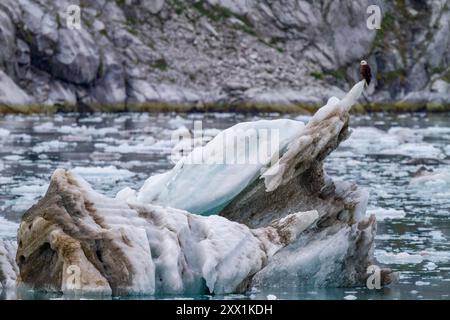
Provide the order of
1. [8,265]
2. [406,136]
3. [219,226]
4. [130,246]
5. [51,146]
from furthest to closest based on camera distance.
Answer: [406,136], [51,146], [8,265], [219,226], [130,246]

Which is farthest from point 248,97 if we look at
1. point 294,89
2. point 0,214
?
point 0,214

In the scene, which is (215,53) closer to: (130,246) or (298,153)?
(298,153)

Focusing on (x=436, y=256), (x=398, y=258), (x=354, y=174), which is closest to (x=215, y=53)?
(x=354, y=174)

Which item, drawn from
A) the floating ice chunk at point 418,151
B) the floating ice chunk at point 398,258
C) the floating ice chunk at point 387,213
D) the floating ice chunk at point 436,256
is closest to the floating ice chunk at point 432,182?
the floating ice chunk at point 387,213

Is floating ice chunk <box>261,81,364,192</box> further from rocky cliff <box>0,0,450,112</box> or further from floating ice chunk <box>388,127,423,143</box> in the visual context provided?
rocky cliff <box>0,0,450,112</box>

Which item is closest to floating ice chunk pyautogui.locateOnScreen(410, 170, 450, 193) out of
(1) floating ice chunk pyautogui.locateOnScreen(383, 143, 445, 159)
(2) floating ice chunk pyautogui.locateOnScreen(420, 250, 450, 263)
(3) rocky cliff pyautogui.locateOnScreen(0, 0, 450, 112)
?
(1) floating ice chunk pyautogui.locateOnScreen(383, 143, 445, 159)

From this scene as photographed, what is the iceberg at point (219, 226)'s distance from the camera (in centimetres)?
1268

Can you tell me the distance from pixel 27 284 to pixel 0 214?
7608 millimetres

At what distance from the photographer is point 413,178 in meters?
28.7

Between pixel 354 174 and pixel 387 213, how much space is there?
31.0 feet

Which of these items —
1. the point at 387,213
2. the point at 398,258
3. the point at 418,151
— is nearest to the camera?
the point at 398,258

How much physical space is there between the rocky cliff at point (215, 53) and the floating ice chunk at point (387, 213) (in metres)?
52.8

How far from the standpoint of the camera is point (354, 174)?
30.8 meters
